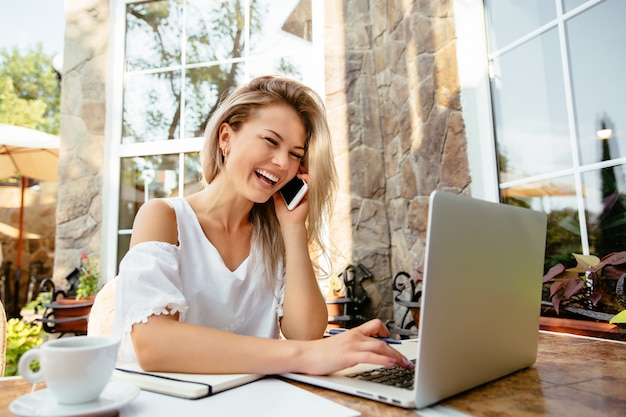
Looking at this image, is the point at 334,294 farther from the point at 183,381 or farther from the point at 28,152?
the point at 28,152

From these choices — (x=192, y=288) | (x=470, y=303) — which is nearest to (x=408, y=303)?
(x=192, y=288)

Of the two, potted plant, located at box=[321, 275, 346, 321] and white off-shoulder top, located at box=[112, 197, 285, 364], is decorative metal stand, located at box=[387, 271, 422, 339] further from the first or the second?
white off-shoulder top, located at box=[112, 197, 285, 364]

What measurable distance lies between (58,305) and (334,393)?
298 centimetres

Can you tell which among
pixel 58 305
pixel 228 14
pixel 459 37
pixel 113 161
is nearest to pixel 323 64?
pixel 228 14

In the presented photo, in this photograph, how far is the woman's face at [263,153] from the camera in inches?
47.7

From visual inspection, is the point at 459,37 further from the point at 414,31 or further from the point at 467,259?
the point at 467,259

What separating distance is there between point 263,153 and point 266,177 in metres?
0.07

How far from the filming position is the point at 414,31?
8.52ft

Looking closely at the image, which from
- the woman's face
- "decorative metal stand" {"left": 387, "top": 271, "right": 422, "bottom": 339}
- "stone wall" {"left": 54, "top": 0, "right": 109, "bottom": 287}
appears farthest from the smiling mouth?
"stone wall" {"left": 54, "top": 0, "right": 109, "bottom": 287}

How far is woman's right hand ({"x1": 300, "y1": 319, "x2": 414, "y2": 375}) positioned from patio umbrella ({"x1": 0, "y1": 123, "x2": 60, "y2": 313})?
15.3 ft

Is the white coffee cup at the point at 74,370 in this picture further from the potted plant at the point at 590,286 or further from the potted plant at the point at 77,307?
the potted plant at the point at 77,307

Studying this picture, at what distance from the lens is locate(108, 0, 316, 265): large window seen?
3.47 meters

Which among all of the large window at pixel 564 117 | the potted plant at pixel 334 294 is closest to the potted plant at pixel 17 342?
the potted plant at pixel 334 294

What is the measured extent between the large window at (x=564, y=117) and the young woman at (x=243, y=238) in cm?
96
